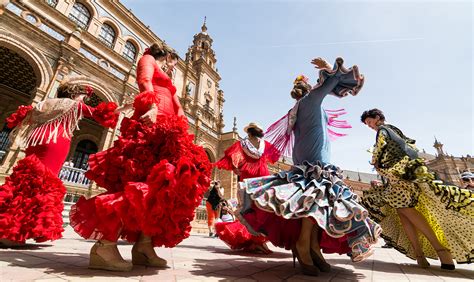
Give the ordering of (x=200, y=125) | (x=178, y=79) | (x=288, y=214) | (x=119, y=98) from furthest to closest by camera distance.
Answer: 1. (x=178, y=79)
2. (x=200, y=125)
3. (x=119, y=98)
4. (x=288, y=214)

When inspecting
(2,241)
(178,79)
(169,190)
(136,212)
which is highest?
(178,79)

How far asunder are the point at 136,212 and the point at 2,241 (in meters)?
2.10

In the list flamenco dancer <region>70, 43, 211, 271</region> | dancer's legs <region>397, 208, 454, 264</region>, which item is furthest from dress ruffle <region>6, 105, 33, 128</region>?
dancer's legs <region>397, 208, 454, 264</region>

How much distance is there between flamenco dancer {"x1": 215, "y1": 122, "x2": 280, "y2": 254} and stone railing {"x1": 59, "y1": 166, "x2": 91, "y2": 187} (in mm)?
8812

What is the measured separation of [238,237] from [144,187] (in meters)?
2.25

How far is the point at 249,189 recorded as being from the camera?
182cm

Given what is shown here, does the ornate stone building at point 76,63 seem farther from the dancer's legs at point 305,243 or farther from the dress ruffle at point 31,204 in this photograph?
the dancer's legs at point 305,243

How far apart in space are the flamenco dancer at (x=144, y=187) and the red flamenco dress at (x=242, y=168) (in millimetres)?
1617

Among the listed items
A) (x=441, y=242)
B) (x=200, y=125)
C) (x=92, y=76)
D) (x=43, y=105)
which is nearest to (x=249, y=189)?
(x=441, y=242)

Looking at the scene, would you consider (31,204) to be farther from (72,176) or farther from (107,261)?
(72,176)

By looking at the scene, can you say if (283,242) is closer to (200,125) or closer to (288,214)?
(288,214)

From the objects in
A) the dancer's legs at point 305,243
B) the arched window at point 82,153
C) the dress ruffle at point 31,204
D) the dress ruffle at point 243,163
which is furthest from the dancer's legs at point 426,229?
the arched window at point 82,153

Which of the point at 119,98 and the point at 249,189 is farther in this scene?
the point at 119,98

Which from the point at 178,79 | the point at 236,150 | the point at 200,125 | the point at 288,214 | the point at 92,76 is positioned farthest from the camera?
the point at 178,79
